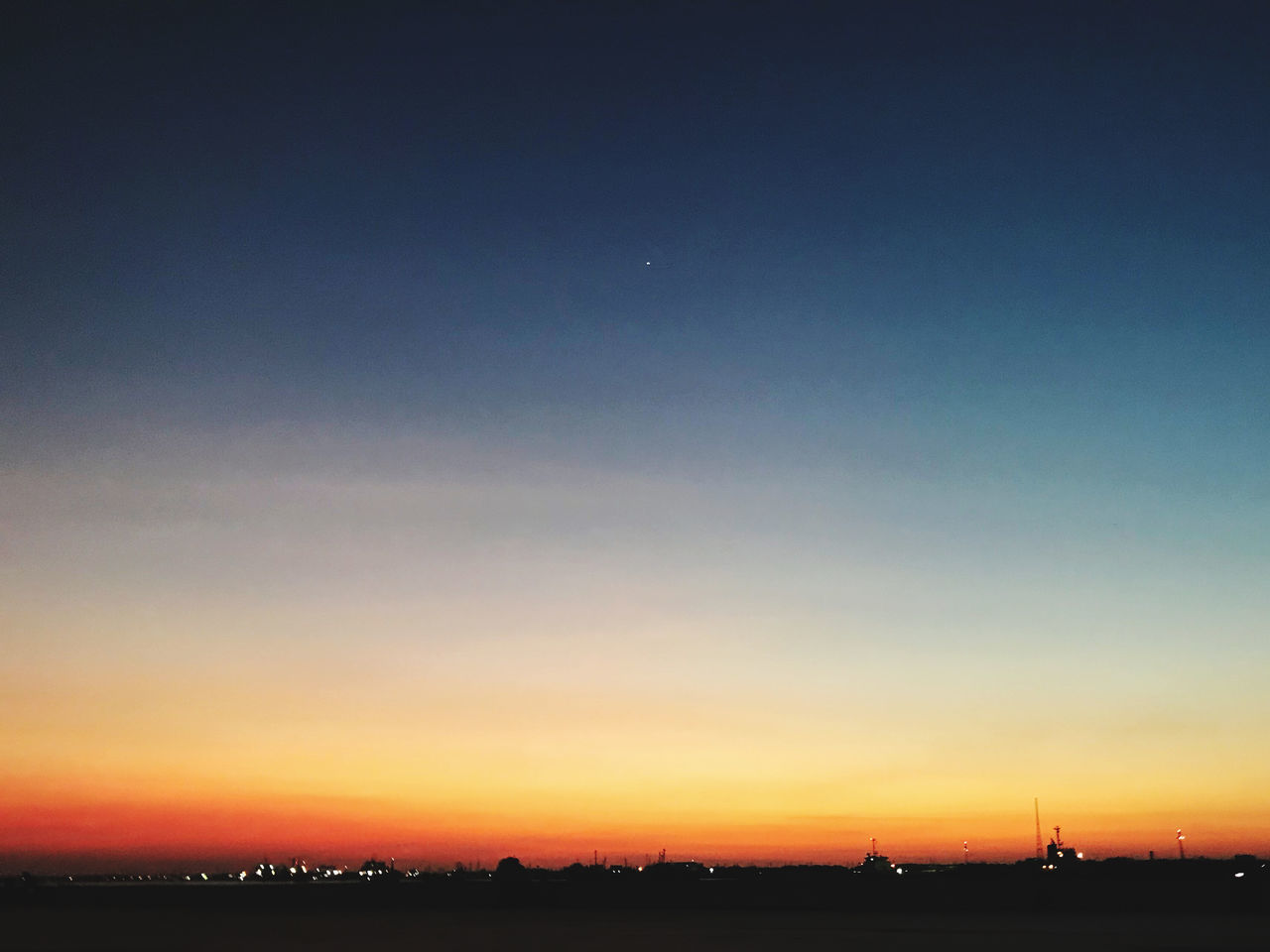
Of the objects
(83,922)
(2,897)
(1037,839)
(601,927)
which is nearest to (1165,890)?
(601,927)

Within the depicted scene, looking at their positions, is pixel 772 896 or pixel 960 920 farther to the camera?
pixel 772 896

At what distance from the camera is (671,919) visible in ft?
204

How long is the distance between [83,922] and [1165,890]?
7458 cm

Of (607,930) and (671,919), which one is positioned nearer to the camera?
(607,930)

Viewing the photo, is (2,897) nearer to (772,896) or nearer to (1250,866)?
(772,896)

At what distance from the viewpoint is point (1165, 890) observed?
3243 inches

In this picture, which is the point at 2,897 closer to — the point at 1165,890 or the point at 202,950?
the point at 202,950

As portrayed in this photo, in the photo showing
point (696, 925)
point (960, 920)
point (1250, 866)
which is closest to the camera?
point (696, 925)

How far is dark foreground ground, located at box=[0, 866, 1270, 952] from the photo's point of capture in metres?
45.9

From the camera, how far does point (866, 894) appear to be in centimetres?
8500

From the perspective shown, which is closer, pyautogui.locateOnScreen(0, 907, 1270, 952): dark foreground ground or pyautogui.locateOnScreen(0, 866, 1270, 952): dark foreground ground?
pyautogui.locateOnScreen(0, 907, 1270, 952): dark foreground ground

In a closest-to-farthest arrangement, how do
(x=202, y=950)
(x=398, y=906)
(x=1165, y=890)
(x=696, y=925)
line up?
(x=202, y=950) → (x=696, y=925) → (x=398, y=906) → (x=1165, y=890)

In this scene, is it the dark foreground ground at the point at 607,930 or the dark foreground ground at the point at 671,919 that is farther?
the dark foreground ground at the point at 671,919

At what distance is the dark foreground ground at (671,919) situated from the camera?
4594 cm
